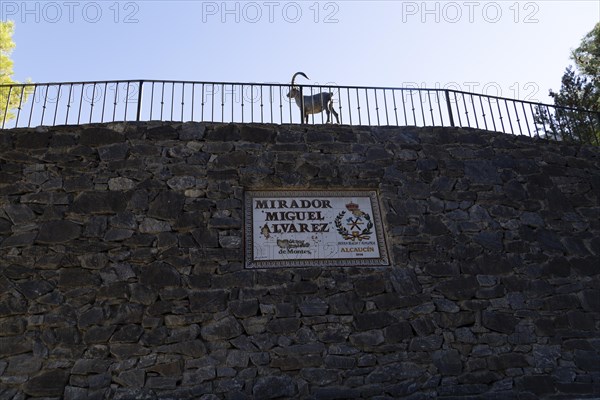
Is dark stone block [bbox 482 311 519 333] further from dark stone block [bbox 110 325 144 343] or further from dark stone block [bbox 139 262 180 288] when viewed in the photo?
dark stone block [bbox 110 325 144 343]

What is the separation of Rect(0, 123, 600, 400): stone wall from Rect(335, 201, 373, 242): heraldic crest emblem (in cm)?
26

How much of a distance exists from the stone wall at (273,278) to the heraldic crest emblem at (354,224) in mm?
256

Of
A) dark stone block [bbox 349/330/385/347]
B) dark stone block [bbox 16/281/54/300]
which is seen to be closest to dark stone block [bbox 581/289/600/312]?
dark stone block [bbox 349/330/385/347]

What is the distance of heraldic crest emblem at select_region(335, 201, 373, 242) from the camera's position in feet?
17.8

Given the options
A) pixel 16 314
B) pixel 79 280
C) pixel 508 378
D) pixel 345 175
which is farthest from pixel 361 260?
pixel 16 314

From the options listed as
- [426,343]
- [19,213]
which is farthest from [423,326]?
[19,213]

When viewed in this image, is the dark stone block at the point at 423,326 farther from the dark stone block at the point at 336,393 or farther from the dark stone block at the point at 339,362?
the dark stone block at the point at 336,393

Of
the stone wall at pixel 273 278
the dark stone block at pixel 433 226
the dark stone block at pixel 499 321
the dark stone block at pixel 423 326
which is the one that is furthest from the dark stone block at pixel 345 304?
the dark stone block at pixel 499 321

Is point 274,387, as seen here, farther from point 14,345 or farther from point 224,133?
point 224,133

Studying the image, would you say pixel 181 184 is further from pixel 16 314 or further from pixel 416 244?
pixel 416 244

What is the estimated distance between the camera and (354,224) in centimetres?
550

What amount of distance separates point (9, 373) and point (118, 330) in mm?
981

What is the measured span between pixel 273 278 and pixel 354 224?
1117mm

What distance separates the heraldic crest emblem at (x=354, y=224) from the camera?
214 inches
